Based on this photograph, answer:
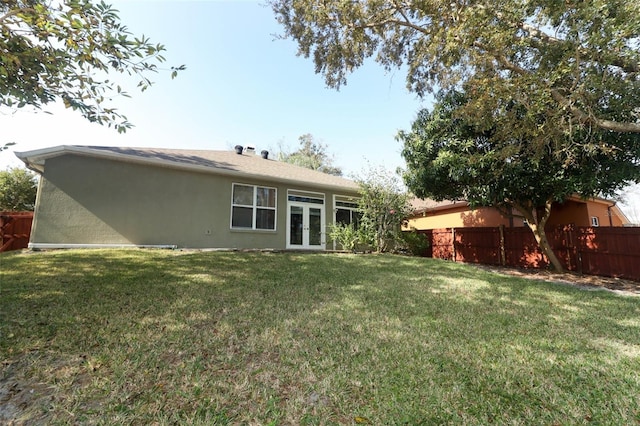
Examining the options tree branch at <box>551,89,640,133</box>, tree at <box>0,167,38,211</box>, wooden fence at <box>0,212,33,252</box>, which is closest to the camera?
tree branch at <box>551,89,640,133</box>

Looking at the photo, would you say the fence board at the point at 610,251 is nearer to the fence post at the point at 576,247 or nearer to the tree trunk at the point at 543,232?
the fence post at the point at 576,247

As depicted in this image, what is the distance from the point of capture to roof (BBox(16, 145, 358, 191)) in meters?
8.66

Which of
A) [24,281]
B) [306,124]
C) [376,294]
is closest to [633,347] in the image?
[376,294]

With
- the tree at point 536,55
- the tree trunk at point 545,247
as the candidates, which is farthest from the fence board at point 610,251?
the tree at point 536,55

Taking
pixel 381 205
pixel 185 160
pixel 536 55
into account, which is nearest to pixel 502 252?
pixel 381 205

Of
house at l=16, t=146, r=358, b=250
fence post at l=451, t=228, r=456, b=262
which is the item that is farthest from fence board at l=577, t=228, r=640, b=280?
house at l=16, t=146, r=358, b=250

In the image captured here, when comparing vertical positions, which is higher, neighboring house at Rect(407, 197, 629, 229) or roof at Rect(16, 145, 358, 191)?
roof at Rect(16, 145, 358, 191)

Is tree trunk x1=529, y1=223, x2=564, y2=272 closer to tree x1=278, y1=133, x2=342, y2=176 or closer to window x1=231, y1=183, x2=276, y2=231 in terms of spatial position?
window x1=231, y1=183, x2=276, y2=231

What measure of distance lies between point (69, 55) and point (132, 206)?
650cm

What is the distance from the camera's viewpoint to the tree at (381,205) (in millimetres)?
11328

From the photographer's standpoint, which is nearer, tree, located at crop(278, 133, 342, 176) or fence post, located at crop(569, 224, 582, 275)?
fence post, located at crop(569, 224, 582, 275)

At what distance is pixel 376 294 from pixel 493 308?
1.91 meters

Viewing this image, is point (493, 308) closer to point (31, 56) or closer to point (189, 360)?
point (189, 360)

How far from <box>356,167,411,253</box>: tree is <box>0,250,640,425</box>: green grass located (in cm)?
591
